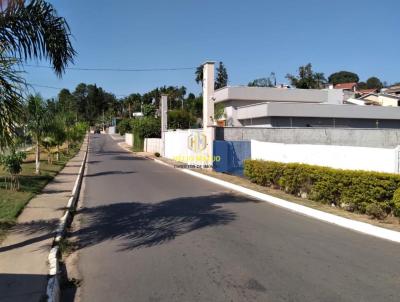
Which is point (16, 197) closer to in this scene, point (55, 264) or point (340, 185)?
point (55, 264)

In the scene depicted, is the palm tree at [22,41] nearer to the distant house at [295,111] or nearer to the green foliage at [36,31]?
the green foliage at [36,31]

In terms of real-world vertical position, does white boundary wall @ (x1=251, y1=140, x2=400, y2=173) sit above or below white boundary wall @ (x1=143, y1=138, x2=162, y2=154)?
above

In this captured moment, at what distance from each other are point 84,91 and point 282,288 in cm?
19466

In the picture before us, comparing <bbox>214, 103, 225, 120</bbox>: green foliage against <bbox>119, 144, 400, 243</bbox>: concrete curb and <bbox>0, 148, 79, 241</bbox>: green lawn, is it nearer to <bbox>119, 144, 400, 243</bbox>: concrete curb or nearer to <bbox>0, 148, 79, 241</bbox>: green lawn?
<bbox>0, 148, 79, 241</bbox>: green lawn

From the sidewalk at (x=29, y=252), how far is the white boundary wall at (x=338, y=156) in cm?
835

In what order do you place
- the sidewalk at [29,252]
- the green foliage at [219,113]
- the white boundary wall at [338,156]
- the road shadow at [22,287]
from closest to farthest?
the road shadow at [22,287], the sidewalk at [29,252], the white boundary wall at [338,156], the green foliage at [219,113]

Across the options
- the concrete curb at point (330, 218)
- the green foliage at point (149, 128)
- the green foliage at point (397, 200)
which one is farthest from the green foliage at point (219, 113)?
the green foliage at point (397, 200)

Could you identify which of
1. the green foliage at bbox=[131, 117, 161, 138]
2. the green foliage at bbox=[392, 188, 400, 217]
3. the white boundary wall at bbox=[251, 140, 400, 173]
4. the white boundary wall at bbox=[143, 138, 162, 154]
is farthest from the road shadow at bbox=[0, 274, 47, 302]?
the green foliage at bbox=[131, 117, 161, 138]

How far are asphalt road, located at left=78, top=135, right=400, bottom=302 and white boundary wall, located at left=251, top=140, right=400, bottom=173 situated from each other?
9.17 feet

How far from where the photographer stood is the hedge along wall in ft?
36.1

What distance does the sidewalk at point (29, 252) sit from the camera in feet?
19.3

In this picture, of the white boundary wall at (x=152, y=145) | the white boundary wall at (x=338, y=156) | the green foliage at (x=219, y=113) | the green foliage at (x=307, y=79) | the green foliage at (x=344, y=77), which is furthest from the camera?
the green foliage at (x=344, y=77)

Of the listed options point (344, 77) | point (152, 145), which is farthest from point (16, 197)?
point (344, 77)

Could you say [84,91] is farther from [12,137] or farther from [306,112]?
[12,137]
